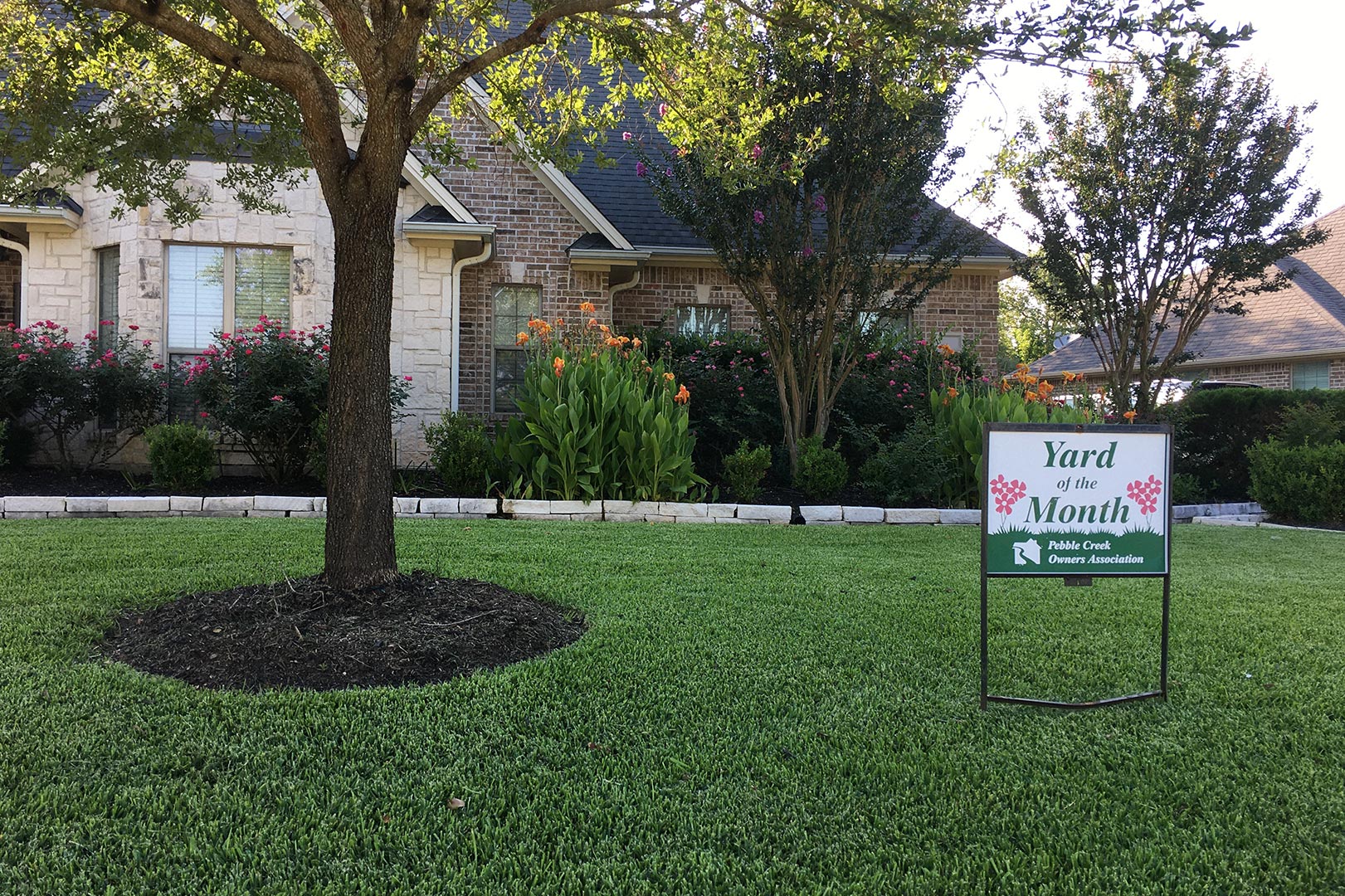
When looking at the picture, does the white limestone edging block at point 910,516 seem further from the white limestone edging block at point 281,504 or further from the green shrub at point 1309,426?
the white limestone edging block at point 281,504

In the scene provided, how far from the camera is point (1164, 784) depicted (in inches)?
101

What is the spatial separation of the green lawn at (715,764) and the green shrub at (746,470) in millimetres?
4415

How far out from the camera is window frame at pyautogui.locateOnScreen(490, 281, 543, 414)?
1245 centimetres

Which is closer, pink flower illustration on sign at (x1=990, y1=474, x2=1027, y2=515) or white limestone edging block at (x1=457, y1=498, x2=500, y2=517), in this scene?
pink flower illustration on sign at (x1=990, y1=474, x2=1027, y2=515)

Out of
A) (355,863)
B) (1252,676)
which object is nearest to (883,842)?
(355,863)

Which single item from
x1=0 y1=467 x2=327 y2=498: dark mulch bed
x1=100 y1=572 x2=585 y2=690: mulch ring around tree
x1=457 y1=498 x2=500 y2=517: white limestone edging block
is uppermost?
x1=0 y1=467 x2=327 y2=498: dark mulch bed

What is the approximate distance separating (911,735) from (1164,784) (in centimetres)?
76

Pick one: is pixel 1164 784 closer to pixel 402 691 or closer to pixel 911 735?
pixel 911 735

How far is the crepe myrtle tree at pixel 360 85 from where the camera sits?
412 centimetres

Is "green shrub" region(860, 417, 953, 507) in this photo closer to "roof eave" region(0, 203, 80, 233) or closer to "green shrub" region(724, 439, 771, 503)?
"green shrub" region(724, 439, 771, 503)

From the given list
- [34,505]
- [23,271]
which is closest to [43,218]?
[23,271]

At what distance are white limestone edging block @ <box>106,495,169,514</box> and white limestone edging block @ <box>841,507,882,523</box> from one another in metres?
6.89

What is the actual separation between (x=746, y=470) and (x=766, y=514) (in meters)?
0.66

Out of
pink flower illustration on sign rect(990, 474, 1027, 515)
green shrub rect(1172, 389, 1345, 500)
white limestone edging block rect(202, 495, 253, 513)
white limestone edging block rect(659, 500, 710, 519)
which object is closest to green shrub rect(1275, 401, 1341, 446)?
green shrub rect(1172, 389, 1345, 500)
